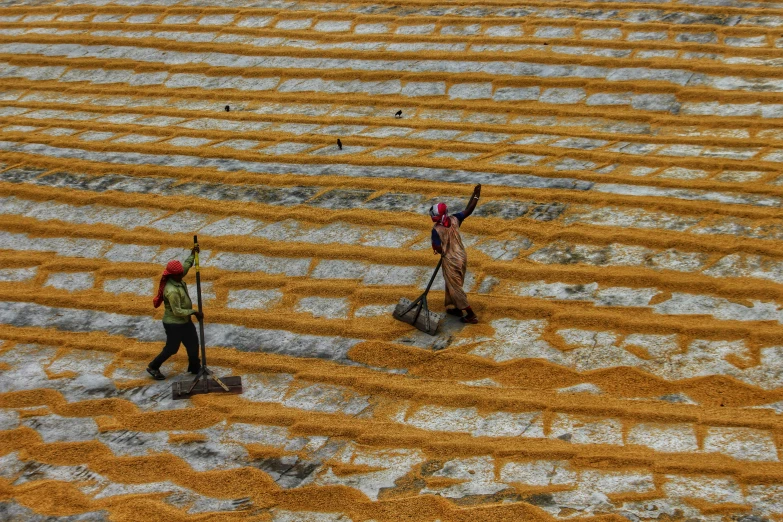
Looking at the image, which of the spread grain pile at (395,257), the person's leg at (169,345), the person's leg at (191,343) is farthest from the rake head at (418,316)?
the person's leg at (169,345)

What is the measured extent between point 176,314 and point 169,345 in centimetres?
34

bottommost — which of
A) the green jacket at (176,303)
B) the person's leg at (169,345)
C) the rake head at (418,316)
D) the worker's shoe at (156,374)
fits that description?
the worker's shoe at (156,374)

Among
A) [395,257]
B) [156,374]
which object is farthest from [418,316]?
[156,374]

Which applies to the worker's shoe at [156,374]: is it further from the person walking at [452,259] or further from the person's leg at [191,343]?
the person walking at [452,259]

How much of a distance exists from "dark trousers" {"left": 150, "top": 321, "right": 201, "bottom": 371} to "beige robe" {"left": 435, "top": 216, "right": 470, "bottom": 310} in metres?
2.27

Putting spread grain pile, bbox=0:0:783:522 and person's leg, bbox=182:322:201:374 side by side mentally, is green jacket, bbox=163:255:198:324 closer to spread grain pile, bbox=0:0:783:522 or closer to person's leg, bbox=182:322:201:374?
person's leg, bbox=182:322:201:374

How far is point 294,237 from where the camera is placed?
1005cm

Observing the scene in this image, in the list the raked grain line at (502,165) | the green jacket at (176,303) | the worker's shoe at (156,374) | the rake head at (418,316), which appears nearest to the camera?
the green jacket at (176,303)

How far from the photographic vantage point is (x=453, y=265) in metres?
8.54

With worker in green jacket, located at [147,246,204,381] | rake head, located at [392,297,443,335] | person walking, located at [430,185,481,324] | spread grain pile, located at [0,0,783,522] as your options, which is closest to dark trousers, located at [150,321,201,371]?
worker in green jacket, located at [147,246,204,381]

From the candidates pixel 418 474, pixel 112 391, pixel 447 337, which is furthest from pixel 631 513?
pixel 112 391

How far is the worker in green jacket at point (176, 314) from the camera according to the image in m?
8.06

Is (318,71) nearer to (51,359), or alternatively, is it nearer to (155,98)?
(155,98)

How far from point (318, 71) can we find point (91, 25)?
424 centimetres
